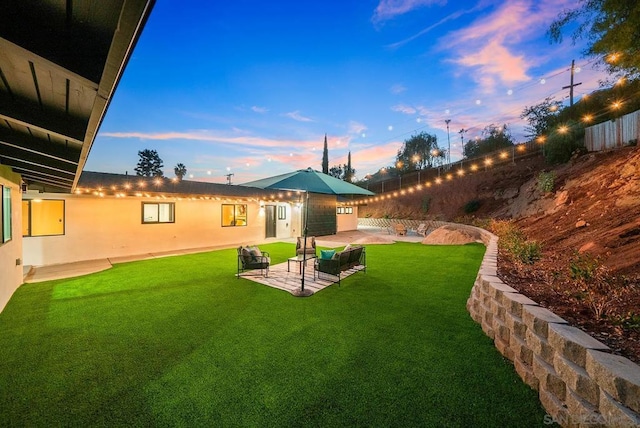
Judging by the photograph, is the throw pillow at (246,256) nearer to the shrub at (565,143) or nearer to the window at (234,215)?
the window at (234,215)

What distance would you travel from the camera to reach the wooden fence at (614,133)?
10.7 metres

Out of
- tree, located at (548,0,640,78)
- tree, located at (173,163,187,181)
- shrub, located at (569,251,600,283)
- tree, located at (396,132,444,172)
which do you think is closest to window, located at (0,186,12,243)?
shrub, located at (569,251,600,283)

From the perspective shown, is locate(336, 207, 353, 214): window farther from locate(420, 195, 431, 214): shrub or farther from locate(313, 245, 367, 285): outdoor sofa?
locate(313, 245, 367, 285): outdoor sofa

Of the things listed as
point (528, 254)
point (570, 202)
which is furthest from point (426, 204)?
point (528, 254)

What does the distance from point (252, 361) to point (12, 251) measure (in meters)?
6.23

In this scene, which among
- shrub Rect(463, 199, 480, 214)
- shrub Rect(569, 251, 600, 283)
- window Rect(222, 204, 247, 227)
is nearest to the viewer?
shrub Rect(569, 251, 600, 283)

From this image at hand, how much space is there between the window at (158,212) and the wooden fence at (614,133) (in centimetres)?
1899

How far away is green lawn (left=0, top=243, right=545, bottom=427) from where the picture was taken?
2199mm

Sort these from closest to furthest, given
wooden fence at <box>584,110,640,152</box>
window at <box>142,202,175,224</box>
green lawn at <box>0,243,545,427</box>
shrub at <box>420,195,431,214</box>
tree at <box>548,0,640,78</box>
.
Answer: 1. green lawn at <box>0,243,545,427</box>
2. tree at <box>548,0,640,78</box>
3. window at <box>142,202,175,224</box>
4. wooden fence at <box>584,110,640,152</box>
5. shrub at <box>420,195,431,214</box>

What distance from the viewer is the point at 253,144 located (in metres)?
20.8

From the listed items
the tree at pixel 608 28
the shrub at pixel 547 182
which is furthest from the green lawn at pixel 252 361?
the shrub at pixel 547 182

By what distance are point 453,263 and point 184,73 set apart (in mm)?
14822

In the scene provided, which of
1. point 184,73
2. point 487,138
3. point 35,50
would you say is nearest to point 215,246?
point 184,73

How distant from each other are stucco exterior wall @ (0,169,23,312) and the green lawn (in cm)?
35
